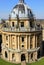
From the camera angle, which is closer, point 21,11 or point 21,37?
point 21,37

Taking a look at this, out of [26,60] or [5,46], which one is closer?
[26,60]

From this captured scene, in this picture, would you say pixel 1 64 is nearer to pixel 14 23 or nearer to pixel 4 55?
pixel 4 55

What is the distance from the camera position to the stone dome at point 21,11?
53.7m

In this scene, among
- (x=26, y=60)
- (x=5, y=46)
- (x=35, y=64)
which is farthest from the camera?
(x=5, y=46)

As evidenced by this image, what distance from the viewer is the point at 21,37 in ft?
167

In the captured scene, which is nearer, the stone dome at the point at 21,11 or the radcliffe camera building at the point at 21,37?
the radcliffe camera building at the point at 21,37

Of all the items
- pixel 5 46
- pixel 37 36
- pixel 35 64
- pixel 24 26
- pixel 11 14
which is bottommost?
pixel 35 64

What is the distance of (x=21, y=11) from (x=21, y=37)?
9142 mm

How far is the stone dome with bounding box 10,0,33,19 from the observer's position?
176 feet

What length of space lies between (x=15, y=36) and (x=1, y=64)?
9.68 m

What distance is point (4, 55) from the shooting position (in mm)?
55500

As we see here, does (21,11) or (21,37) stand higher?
(21,11)

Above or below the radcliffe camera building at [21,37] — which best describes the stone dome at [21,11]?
above

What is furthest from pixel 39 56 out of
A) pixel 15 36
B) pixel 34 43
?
pixel 15 36
